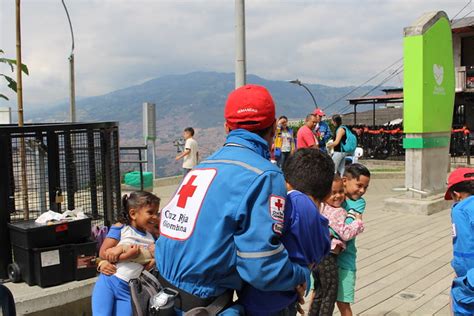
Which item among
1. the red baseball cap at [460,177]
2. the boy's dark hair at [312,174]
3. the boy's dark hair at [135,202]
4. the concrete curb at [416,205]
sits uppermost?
the boy's dark hair at [312,174]

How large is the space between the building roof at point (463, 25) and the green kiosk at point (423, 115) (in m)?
17.5

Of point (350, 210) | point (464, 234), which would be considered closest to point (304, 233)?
point (464, 234)

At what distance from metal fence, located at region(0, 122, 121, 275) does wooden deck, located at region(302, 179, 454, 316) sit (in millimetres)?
2768

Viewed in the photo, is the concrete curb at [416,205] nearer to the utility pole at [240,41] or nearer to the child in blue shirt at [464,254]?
the utility pole at [240,41]

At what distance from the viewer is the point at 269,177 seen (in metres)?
1.95

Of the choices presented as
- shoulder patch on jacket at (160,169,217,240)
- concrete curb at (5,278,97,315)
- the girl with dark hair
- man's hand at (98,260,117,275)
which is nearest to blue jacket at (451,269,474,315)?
shoulder patch on jacket at (160,169,217,240)

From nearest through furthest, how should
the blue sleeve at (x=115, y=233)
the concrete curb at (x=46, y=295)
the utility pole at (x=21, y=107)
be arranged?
the blue sleeve at (x=115, y=233), the concrete curb at (x=46, y=295), the utility pole at (x=21, y=107)

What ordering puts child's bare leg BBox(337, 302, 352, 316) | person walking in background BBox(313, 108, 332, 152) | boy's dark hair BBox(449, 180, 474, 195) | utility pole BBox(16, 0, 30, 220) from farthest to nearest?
person walking in background BBox(313, 108, 332, 152) → utility pole BBox(16, 0, 30, 220) → child's bare leg BBox(337, 302, 352, 316) → boy's dark hair BBox(449, 180, 474, 195)

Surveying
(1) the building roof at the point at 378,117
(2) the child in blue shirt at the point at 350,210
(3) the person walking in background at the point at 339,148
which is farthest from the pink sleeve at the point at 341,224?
(1) the building roof at the point at 378,117

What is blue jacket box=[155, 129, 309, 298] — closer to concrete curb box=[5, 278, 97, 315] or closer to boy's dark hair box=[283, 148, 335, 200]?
boy's dark hair box=[283, 148, 335, 200]

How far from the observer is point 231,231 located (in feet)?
6.36

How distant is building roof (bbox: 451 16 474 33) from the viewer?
2581 centimetres

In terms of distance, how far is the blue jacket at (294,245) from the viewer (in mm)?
2059

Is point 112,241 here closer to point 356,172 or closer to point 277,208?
point 277,208
